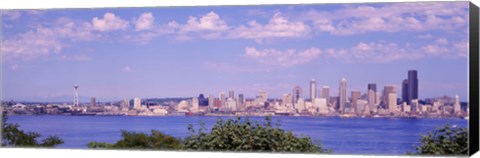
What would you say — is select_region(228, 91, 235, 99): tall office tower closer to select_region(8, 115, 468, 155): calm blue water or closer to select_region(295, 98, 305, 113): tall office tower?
select_region(8, 115, 468, 155): calm blue water

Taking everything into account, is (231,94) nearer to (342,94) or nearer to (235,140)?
(235,140)

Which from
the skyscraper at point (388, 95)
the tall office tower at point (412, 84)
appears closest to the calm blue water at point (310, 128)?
the skyscraper at point (388, 95)

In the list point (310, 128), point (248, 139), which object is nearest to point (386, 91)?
point (310, 128)

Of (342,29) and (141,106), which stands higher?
(342,29)

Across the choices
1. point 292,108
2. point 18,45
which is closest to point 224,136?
point 292,108

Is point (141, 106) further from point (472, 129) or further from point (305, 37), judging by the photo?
point (472, 129)
